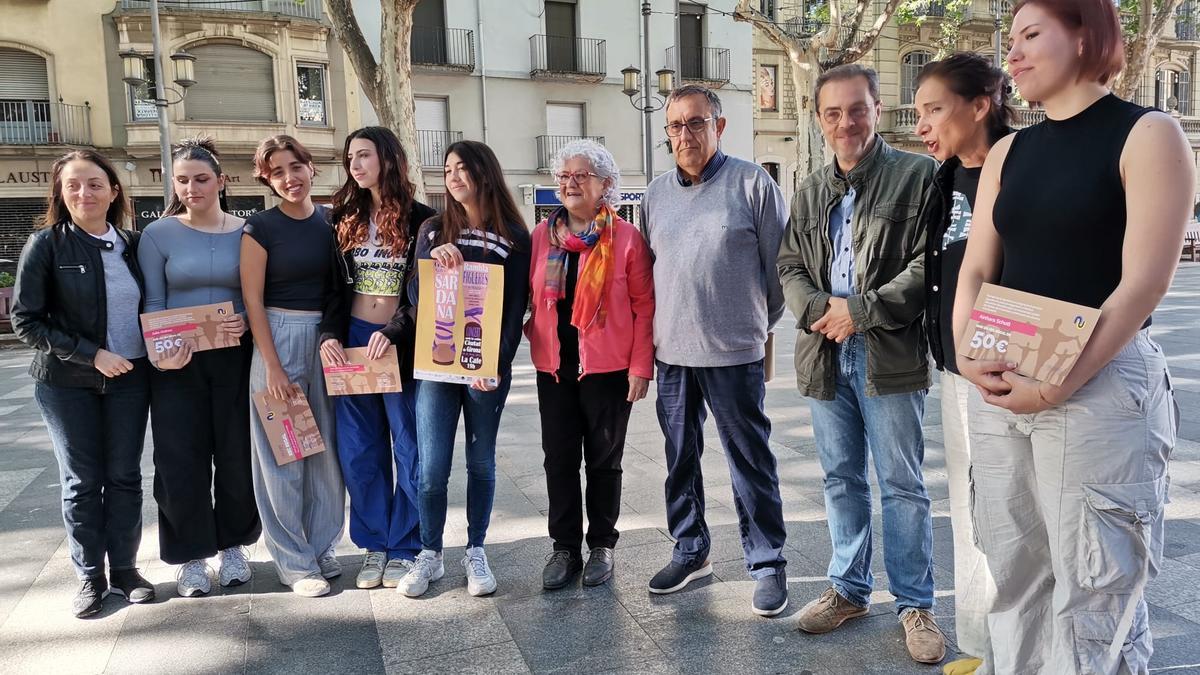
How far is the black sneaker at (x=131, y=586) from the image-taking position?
11.4 ft

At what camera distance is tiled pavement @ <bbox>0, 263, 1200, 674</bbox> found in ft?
9.50

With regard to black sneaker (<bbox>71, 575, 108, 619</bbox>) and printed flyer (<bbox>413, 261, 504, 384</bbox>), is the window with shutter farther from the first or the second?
printed flyer (<bbox>413, 261, 504, 384</bbox>)

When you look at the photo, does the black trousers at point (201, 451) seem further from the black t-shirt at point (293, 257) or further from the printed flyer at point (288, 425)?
the black t-shirt at point (293, 257)

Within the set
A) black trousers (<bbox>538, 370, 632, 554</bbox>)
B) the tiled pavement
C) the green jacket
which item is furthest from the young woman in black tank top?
→ black trousers (<bbox>538, 370, 632, 554</bbox>)

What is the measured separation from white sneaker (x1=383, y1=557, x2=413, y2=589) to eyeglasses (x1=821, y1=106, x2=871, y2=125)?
102 inches

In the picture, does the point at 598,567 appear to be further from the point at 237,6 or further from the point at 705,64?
the point at 705,64

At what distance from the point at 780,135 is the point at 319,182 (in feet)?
49.6

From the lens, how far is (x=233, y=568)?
3684mm

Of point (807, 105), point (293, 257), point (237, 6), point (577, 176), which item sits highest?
point (237, 6)

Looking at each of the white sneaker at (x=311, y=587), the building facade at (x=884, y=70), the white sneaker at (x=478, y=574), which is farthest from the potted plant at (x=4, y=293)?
the building facade at (x=884, y=70)

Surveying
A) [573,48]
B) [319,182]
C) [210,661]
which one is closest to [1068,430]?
[210,661]

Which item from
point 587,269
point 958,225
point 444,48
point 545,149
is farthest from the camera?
point 545,149

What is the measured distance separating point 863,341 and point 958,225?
1.73 ft

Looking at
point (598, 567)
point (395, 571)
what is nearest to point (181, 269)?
point (395, 571)
